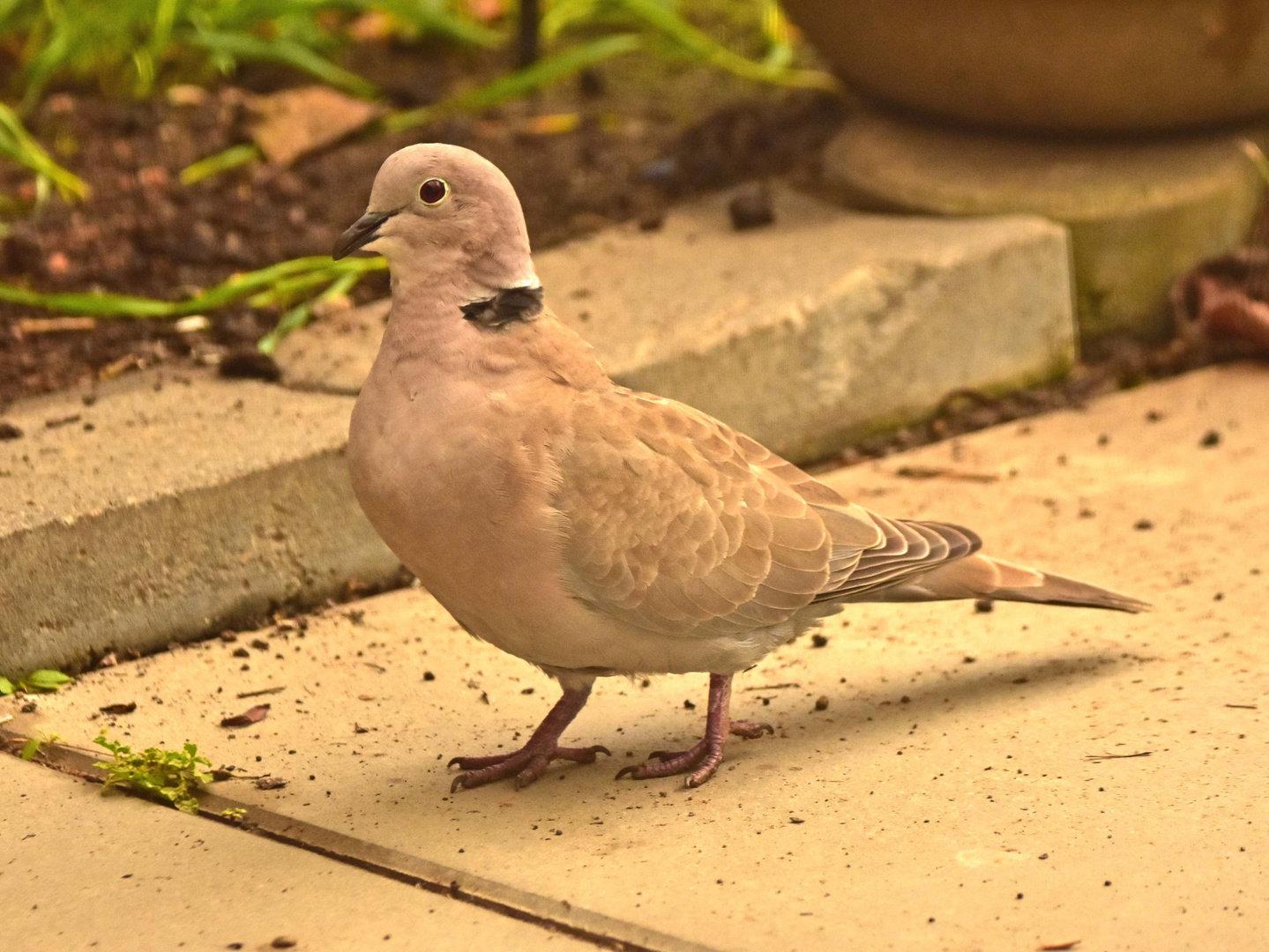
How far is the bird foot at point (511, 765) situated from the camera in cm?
314

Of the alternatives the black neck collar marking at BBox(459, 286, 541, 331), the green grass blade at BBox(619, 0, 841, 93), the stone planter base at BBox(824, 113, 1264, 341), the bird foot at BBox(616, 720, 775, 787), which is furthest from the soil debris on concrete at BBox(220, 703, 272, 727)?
the green grass blade at BBox(619, 0, 841, 93)

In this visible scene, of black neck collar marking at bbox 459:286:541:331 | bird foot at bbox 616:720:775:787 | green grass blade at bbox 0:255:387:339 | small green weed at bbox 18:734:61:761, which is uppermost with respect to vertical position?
black neck collar marking at bbox 459:286:541:331

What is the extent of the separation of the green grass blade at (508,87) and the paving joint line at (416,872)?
3095 millimetres

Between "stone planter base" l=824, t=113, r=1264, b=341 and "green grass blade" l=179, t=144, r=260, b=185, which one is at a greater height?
"green grass blade" l=179, t=144, r=260, b=185

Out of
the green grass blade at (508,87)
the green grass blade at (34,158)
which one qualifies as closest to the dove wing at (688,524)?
the green grass blade at (34,158)

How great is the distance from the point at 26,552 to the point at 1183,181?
358 cm

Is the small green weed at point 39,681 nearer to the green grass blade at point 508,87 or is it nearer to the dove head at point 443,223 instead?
the dove head at point 443,223

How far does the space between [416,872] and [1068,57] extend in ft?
11.2

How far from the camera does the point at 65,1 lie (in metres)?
5.66

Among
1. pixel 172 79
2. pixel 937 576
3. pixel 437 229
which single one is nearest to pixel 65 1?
pixel 172 79

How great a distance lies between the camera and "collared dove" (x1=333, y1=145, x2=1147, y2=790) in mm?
2863

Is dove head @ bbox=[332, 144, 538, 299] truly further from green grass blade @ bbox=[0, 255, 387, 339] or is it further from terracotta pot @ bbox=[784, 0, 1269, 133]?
terracotta pot @ bbox=[784, 0, 1269, 133]

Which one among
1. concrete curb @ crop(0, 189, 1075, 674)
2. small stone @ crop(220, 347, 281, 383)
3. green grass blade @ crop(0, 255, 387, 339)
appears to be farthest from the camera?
green grass blade @ crop(0, 255, 387, 339)

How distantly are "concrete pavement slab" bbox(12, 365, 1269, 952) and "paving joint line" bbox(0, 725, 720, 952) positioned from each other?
0.11ft
